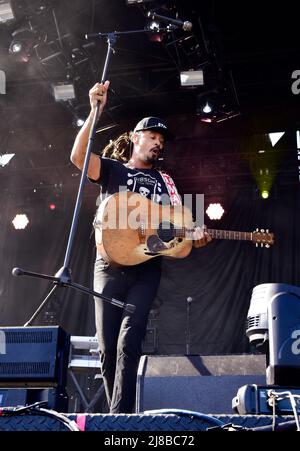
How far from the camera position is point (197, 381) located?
3355 millimetres

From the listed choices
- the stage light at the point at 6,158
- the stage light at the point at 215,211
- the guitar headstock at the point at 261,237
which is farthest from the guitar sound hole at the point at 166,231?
the stage light at the point at 6,158

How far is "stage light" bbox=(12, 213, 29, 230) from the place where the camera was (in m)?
10.9

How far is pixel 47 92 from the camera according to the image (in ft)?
29.0

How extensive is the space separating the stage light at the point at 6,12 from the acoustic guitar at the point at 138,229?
4.37 m

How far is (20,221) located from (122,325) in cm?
802

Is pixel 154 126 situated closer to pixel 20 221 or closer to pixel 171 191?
pixel 171 191

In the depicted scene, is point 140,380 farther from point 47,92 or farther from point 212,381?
point 47,92

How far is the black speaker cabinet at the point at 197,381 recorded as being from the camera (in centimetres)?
325

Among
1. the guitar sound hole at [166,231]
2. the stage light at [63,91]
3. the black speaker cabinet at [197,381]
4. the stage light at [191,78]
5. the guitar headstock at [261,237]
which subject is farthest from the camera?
the stage light at [63,91]

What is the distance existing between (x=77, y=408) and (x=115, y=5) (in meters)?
5.49

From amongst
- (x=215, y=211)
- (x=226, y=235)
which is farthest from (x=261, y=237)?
(x=215, y=211)

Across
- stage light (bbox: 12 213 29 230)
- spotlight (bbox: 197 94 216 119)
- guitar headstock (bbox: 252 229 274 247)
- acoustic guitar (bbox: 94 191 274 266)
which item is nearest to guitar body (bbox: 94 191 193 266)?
acoustic guitar (bbox: 94 191 274 266)

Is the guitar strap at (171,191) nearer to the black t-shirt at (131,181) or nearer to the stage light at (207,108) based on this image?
the black t-shirt at (131,181)

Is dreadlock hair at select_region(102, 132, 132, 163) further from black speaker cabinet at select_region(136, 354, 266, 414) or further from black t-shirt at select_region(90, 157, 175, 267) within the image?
black speaker cabinet at select_region(136, 354, 266, 414)
